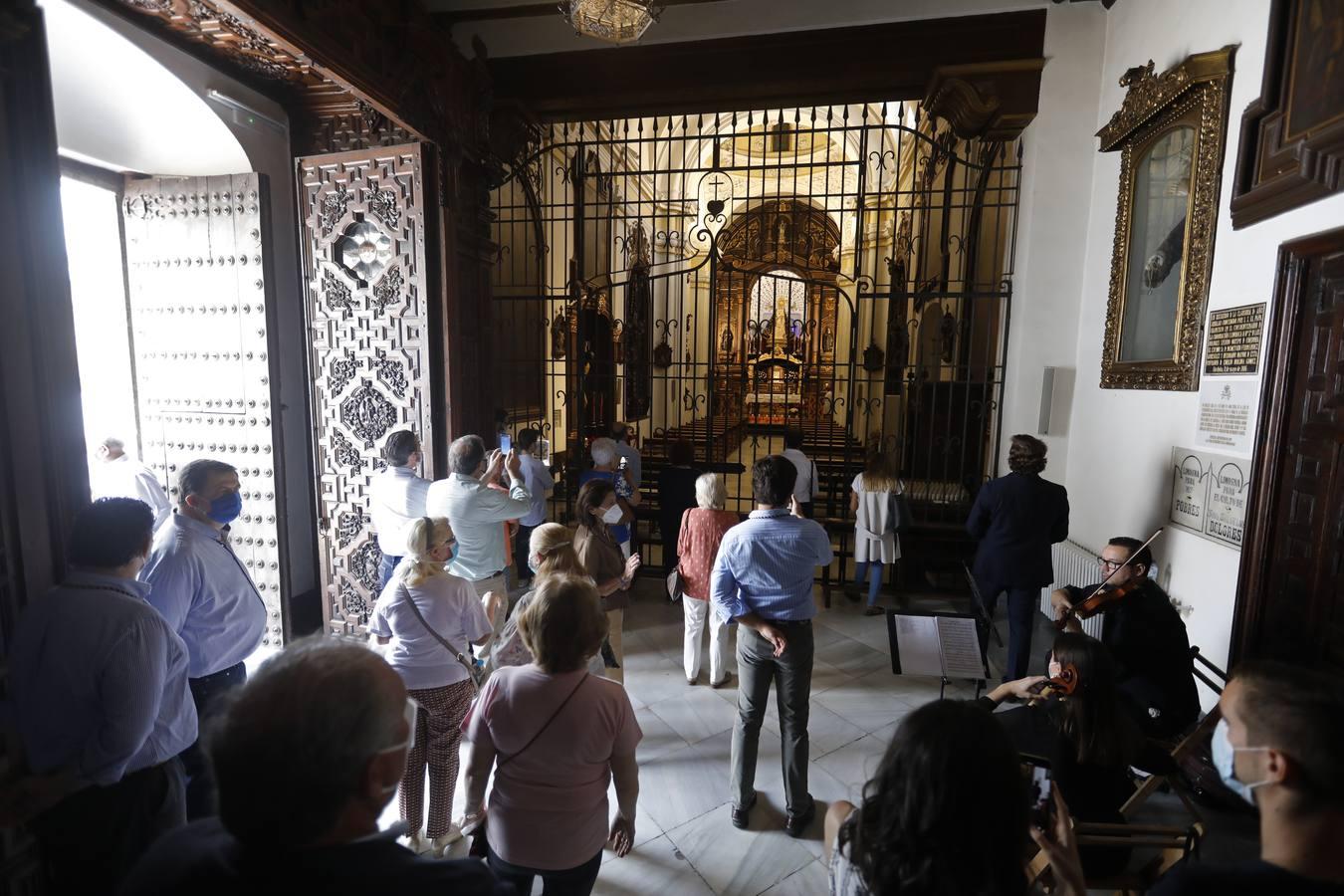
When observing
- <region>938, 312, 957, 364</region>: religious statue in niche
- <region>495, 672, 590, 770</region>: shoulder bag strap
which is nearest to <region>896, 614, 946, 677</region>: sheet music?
<region>495, 672, 590, 770</region>: shoulder bag strap

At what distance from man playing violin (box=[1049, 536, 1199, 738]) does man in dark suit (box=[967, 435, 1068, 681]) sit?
860mm

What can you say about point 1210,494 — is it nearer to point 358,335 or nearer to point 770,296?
point 358,335

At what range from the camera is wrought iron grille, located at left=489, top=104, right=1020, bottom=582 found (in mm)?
5668

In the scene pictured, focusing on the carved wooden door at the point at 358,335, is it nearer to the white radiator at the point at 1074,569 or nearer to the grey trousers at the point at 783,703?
the grey trousers at the point at 783,703

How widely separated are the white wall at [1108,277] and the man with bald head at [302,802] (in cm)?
401

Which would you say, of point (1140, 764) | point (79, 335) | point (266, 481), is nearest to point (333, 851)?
point (1140, 764)

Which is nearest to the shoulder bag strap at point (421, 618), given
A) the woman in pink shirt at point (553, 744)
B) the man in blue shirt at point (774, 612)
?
the woman in pink shirt at point (553, 744)

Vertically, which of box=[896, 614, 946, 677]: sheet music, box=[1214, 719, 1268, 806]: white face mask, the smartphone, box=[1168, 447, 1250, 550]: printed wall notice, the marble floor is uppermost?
box=[1168, 447, 1250, 550]: printed wall notice

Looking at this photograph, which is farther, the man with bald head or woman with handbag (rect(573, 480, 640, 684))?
woman with handbag (rect(573, 480, 640, 684))

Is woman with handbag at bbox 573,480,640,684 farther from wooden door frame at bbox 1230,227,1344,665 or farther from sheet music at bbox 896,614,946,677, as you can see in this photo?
wooden door frame at bbox 1230,227,1344,665

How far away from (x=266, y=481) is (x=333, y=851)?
4.01 metres

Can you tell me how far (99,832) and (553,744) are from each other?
1.39 metres

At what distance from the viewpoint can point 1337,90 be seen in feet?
8.32

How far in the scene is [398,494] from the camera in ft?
12.2
